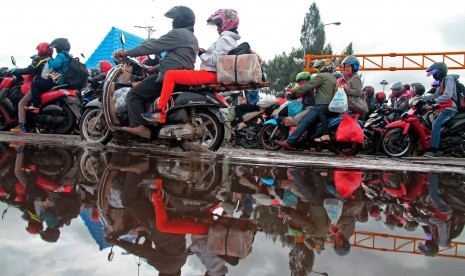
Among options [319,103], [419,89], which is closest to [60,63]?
[319,103]

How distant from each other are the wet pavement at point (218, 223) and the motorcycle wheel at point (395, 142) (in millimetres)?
4579

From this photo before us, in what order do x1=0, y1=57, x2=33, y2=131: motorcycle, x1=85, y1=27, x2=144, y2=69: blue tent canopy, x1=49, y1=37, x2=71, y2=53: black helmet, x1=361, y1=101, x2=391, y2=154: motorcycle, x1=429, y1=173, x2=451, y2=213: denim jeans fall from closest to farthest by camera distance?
x1=429, y1=173, x2=451, y2=213: denim jeans, x1=49, y1=37, x2=71, y2=53: black helmet, x1=361, y1=101, x2=391, y2=154: motorcycle, x1=0, y1=57, x2=33, y2=131: motorcycle, x1=85, y1=27, x2=144, y2=69: blue tent canopy

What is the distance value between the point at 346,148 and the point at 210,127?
9.22 feet

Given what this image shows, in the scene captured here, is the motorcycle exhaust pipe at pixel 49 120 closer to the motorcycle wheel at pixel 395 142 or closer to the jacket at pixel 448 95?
the motorcycle wheel at pixel 395 142

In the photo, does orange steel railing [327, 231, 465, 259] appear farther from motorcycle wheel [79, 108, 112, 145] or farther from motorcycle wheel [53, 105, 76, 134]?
motorcycle wheel [53, 105, 76, 134]

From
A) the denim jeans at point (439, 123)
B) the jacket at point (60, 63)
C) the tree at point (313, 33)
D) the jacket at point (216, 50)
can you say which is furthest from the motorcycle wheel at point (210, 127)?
the tree at point (313, 33)

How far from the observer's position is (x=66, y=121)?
8086 millimetres

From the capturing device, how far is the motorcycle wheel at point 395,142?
7816 mm

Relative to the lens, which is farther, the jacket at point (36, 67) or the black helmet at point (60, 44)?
the jacket at point (36, 67)

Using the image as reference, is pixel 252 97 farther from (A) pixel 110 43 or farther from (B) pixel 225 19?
(A) pixel 110 43

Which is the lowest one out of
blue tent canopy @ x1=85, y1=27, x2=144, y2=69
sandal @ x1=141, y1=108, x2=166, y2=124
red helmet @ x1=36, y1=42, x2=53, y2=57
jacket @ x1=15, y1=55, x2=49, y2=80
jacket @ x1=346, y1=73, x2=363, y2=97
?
sandal @ x1=141, y1=108, x2=166, y2=124

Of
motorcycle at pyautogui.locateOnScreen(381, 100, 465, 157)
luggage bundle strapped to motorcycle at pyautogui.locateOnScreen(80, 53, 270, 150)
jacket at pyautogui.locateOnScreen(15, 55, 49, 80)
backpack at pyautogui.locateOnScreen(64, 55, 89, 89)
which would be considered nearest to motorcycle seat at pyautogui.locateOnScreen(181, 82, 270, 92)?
luggage bundle strapped to motorcycle at pyautogui.locateOnScreen(80, 53, 270, 150)

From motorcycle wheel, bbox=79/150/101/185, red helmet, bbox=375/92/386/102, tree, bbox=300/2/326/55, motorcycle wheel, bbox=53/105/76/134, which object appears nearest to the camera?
motorcycle wheel, bbox=79/150/101/185

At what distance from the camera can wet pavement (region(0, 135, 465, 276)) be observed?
1.47 meters
